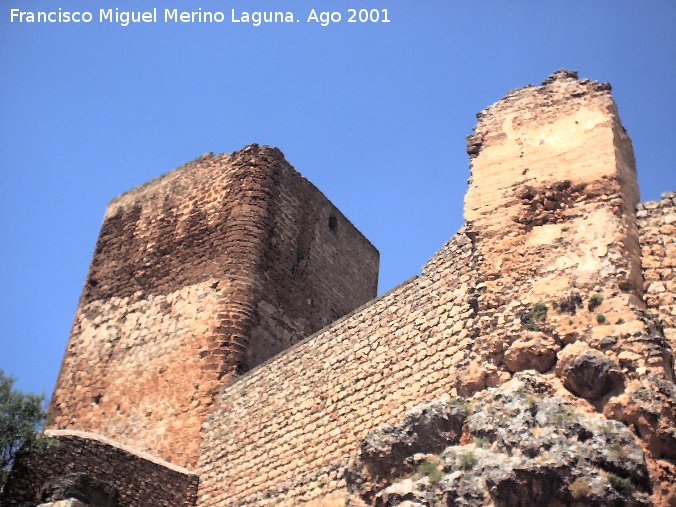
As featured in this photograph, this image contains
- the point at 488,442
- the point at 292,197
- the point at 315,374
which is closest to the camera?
the point at 488,442

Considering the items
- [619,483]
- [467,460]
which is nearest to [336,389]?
[467,460]

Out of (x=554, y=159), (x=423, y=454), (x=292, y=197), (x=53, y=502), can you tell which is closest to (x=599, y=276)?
(x=554, y=159)

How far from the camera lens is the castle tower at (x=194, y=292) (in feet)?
46.9

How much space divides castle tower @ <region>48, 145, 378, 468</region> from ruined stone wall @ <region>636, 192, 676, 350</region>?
727 cm

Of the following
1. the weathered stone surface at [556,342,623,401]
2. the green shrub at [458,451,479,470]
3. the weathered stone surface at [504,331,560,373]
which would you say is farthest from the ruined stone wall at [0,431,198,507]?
the weathered stone surface at [556,342,623,401]

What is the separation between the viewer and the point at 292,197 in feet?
54.1

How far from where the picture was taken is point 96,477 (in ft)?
39.4

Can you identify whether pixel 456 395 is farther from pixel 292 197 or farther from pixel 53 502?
pixel 292 197

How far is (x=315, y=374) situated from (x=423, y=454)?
4029mm

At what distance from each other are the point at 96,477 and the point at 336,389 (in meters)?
3.41

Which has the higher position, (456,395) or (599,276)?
(599,276)

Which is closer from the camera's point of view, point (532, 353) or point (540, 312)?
point (532, 353)

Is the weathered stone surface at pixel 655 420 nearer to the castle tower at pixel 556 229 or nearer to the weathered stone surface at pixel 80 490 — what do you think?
the castle tower at pixel 556 229

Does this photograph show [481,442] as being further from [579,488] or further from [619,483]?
[619,483]
